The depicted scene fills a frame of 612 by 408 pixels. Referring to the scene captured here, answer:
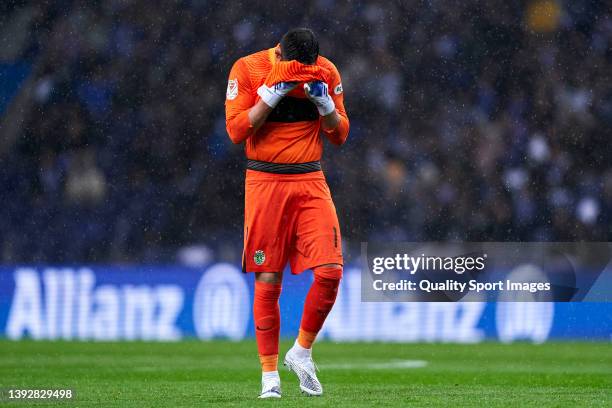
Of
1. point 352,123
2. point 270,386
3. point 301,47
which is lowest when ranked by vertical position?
point 270,386

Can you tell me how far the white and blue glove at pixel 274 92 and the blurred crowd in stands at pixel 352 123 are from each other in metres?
7.85

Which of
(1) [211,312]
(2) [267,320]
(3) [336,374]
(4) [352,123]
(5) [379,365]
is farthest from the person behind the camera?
(4) [352,123]

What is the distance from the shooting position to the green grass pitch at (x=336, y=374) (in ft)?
18.2

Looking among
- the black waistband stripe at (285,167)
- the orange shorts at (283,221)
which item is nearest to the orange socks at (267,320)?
the orange shorts at (283,221)

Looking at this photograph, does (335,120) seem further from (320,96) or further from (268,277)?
(268,277)

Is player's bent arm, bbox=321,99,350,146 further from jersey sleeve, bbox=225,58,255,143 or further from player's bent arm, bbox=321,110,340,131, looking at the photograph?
jersey sleeve, bbox=225,58,255,143

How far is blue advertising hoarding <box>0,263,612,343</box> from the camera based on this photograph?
11102mm

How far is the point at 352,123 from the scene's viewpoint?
14.9 m

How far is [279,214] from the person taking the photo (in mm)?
5660

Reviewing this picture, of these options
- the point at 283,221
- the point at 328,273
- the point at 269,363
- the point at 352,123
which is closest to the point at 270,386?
the point at 269,363

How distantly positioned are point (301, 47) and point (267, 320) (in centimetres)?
128

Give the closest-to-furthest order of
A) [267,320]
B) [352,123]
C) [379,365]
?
[267,320] → [379,365] → [352,123]

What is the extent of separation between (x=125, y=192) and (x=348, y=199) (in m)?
2.59

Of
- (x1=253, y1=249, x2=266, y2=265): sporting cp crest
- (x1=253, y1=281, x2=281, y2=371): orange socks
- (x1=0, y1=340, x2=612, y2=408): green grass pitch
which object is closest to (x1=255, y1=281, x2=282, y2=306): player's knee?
Answer: (x1=253, y1=281, x2=281, y2=371): orange socks
